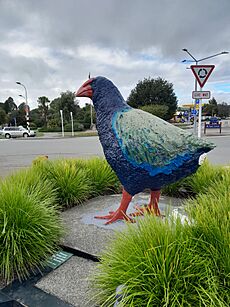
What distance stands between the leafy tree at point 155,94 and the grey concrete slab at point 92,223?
108 feet

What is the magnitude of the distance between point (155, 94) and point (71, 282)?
35953mm

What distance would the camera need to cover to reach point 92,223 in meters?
3.24

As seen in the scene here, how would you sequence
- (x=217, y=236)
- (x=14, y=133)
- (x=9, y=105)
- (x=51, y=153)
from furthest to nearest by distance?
(x=9, y=105) < (x=14, y=133) < (x=51, y=153) < (x=217, y=236)

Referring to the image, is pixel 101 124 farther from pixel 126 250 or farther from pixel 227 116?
pixel 227 116

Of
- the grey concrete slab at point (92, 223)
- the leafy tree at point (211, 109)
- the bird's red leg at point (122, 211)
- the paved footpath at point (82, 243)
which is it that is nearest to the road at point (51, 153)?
the grey concrete slab at point (92, 223)

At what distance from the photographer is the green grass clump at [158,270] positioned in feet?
5.06


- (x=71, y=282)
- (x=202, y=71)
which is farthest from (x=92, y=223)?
(x=202, y=71)

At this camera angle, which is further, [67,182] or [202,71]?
[202,71]

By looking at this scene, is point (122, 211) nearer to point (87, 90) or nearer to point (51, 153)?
point (87, 90)

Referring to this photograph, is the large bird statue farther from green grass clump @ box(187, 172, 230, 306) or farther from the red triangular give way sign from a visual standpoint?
the red triangular give way sign

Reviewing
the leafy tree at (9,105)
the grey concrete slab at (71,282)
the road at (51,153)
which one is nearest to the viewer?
the grey concrete slab at (71,282)

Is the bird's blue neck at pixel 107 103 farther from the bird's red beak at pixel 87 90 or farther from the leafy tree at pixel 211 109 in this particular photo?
the leafy tree at pixel 211 109

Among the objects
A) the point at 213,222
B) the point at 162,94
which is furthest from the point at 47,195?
the point at 162,94

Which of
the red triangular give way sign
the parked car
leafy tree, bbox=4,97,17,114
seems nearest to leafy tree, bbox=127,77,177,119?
the parked car
